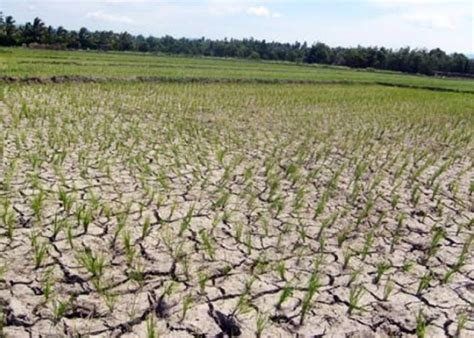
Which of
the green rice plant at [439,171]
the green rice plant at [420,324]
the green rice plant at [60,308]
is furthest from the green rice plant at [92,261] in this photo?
the green rice plant at [439,171]

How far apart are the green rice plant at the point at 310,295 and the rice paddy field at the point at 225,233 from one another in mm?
21

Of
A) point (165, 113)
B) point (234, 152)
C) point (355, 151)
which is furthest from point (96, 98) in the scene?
point (355, 151)

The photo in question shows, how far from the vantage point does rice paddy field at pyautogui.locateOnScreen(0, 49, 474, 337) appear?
9.01 feet

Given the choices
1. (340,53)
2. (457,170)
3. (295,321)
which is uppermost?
(340,53)

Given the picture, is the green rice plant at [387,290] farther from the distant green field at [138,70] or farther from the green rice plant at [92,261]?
the distant green field at [138,70]

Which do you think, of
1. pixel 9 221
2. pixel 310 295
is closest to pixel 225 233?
pixel 310 295

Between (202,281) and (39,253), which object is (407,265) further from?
(39,253)

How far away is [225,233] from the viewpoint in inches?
153

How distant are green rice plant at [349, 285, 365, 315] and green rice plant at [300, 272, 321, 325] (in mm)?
248

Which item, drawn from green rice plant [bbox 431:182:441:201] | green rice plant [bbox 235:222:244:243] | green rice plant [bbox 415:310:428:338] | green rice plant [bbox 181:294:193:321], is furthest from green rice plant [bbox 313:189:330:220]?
green rice plant [bbox 181:294:193:321]

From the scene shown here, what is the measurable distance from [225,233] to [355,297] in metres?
1.36

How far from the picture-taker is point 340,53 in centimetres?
7094

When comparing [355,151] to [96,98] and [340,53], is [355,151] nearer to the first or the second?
[96,98]

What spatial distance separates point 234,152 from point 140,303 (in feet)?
13.9
